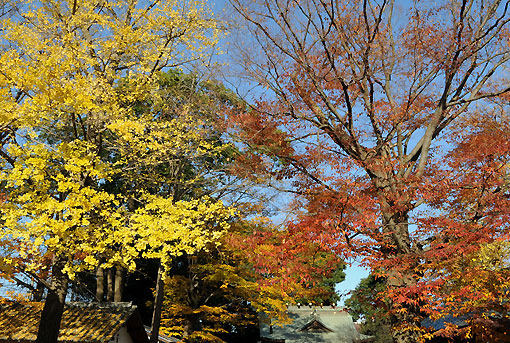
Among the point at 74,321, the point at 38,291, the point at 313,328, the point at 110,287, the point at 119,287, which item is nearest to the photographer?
the point at 38,291

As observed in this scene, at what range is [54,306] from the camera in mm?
8883

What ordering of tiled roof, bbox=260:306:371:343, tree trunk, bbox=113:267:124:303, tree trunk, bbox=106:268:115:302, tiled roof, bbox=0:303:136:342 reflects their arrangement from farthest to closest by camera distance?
tiled roof, bbox=260:306:371:343
tree trunk, bbox=106:268:115:302
tree trunk, bbox=113:267:124:303
tiled roof, bbox=0:303:136:342

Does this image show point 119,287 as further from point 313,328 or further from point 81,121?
point 313,328

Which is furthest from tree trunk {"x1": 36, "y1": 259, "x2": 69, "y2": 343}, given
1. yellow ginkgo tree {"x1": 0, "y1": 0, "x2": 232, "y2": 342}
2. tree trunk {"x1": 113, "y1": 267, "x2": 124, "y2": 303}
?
tree trunk {"x1": 113, "y1": 267, "x2": 124, "y2": 303}

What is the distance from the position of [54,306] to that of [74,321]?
17.5 ft

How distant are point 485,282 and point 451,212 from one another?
2676mm

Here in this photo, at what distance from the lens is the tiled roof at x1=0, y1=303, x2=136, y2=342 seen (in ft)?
41.4

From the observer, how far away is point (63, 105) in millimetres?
8156

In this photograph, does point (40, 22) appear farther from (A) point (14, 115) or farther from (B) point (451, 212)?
(B) point (451, 212)

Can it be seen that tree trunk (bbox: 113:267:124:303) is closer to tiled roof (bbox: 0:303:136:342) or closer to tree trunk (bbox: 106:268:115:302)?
tree trunk (bbox: 106:268:115:302)

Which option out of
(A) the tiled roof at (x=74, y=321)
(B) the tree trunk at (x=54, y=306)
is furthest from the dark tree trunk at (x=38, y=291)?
(A) the tiled roof at (x=74, y=321)

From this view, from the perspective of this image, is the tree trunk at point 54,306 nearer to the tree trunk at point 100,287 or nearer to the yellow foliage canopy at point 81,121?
the yellow foliage canopy at point 81,121

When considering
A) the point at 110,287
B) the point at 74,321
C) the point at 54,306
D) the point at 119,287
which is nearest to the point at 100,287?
the point at 119,287

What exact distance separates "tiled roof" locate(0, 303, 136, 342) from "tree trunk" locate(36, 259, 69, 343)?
12.7 feet
